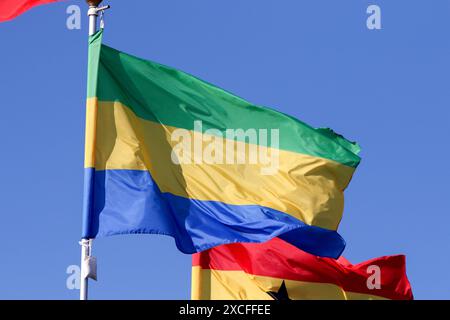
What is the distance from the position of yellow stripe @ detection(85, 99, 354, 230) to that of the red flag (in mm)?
2037

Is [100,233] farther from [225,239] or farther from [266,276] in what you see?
[266,276]

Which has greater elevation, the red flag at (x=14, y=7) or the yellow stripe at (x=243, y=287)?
the red flag at (x=14, y=7)

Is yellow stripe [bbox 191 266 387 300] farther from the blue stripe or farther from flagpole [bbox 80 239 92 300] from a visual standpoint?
flagpole [bbox 80 239 92 300]

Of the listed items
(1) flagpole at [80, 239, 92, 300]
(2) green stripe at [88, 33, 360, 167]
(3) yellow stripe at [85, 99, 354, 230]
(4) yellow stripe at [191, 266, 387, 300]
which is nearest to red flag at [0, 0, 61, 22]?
(2) green stripe at [88, 33, 360, 167]

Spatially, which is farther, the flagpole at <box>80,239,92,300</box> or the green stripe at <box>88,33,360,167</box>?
the green stripe at <box>88,33,360,167</box>

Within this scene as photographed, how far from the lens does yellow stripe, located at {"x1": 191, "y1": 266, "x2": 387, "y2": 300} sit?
31172 millimetres

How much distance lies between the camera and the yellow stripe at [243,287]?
31.2 metres

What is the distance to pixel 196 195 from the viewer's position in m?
26.4

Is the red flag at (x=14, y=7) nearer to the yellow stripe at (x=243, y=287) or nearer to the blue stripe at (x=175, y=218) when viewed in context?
the blue stripe at (x=175, y=218)

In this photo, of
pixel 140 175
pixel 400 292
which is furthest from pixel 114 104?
pixel 400 292

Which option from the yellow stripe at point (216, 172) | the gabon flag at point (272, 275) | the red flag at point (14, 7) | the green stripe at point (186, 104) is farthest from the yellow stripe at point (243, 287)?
the red flag at point (14, 7)

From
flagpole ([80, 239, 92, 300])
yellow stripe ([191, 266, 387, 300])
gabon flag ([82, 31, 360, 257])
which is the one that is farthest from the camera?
yellow stripe ([191, 266, 387, 300])

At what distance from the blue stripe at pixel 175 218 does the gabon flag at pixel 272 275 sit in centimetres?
439

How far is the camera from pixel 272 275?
32219mm
